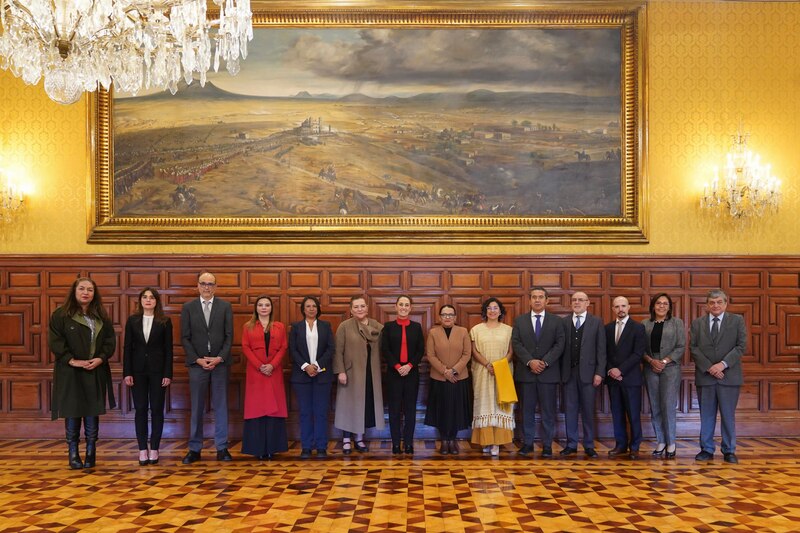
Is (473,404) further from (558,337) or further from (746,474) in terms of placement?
(746,474)

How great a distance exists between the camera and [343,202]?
8.22m

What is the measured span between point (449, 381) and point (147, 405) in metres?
2.83

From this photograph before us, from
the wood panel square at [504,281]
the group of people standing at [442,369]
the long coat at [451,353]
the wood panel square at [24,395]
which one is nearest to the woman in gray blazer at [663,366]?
the group of people standing at [442,369]

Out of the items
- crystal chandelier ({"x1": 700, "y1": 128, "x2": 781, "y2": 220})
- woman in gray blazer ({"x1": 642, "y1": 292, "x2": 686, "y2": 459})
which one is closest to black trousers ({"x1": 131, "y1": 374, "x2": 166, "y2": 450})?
woman in gray blazer ({"x1": 642, "y1": 292, "x2": 686, "y2": 459})

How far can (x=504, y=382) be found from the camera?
720 cm

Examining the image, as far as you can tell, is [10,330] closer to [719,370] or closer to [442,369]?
[442,369]

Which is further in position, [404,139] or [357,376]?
[404,139]

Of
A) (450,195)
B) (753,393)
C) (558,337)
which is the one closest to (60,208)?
(450,195)

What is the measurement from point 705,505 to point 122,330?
5.96 m

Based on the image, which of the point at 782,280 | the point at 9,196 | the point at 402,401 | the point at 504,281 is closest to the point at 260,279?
the point at 402,401

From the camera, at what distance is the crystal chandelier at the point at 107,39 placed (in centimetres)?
452

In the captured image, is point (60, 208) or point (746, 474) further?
point (60, 208)

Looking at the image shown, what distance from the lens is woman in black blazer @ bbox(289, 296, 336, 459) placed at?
23.9 feet

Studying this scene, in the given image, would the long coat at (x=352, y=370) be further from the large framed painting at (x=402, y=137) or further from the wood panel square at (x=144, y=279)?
the wood panel square at (x=144, y=279)
